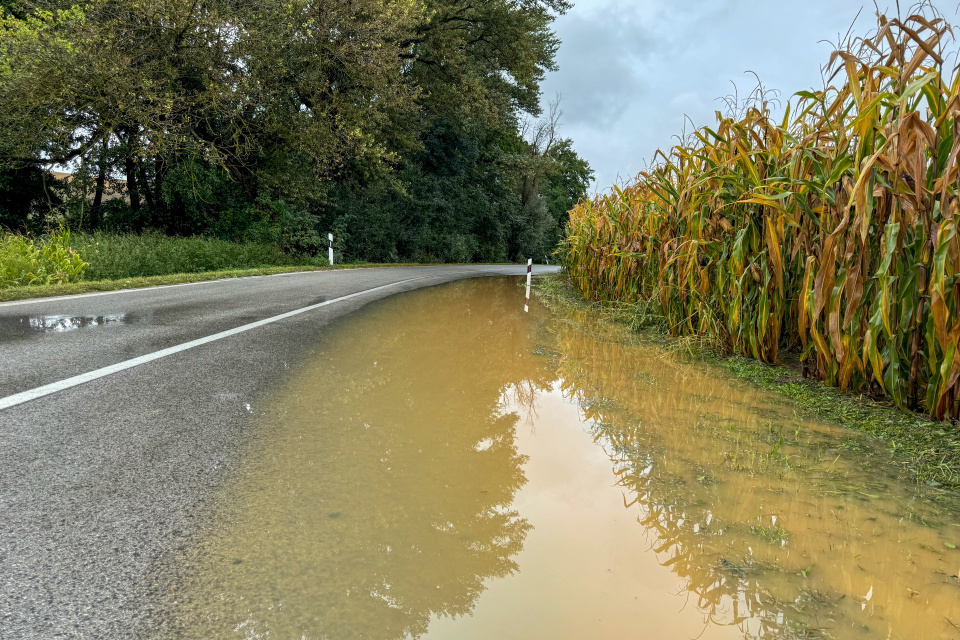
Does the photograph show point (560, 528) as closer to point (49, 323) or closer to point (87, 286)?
point (49, 323)

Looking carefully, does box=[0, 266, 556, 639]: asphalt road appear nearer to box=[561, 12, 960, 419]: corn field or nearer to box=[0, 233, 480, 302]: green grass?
box=[0, 233, 480, 302]: green grass

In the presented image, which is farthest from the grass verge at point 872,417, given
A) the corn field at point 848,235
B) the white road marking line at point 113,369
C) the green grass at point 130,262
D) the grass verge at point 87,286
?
the green grass at point 130,262

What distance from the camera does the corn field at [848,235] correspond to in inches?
139

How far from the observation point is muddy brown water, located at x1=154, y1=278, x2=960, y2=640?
6.24 feet

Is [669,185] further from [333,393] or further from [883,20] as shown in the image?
[333,393]

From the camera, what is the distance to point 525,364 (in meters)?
5.87

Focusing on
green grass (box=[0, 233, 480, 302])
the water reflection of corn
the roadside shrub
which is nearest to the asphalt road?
the water reflection of corn

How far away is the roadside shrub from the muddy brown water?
318 inches

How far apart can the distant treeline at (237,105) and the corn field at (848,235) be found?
48.8ft

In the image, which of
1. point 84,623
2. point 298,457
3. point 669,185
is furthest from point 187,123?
point 84,623

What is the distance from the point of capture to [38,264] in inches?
405

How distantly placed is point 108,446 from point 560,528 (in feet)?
7.73

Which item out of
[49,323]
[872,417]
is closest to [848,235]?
[872,417]

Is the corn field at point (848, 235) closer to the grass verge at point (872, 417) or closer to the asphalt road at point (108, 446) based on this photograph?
the grass verge at point (872, 417)
